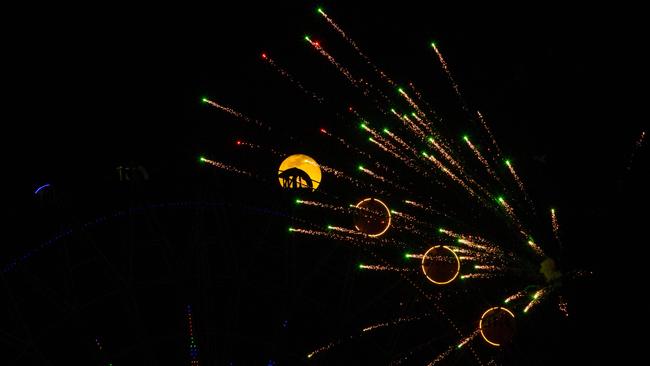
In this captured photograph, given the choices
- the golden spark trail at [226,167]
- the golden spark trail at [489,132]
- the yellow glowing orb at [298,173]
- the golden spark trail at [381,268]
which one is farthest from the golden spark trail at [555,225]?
the golden spark trail at [226,167]

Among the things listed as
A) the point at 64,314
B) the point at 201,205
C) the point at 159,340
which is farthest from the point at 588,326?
the point at 64,314

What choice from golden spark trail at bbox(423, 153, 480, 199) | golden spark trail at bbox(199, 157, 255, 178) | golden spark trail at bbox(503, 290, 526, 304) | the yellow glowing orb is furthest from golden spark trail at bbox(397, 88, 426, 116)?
golden spark trail at bbox(503, 290, 526, 304)

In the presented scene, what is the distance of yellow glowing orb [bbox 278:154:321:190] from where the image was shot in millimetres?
6625

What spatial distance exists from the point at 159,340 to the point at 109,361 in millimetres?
740

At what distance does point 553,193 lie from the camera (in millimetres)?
7523

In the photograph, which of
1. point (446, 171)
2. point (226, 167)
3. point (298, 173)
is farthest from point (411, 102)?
point (226, 167)

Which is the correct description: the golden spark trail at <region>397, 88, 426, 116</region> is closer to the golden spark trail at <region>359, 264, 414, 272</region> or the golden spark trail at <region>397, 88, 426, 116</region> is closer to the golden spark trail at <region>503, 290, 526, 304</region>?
the golden spark trail at <region>359, 264, 414, 272</region>

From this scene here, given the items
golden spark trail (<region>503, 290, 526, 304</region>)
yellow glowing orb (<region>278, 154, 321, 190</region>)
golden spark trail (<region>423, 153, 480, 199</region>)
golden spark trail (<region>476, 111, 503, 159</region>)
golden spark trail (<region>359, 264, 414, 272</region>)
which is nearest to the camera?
yellow glowing orb (<region>278, 154, 321, 190</region>)

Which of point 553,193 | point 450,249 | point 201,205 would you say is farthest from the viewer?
point 201,205

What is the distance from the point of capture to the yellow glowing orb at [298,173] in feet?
21.7

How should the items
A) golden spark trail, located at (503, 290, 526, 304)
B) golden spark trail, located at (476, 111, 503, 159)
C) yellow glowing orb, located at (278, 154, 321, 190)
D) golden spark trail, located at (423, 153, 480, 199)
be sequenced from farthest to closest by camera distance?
golden spark trail, located at (503, 290, 526, 304)
golden spark trail, located at (476, 111, 503, 159)
golden spark trail, located at (423, 153, 480, 199)
yellow glowing orb, located at (278, 154, 321, 190)

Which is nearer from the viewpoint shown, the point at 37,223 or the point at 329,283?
the point at 37,223

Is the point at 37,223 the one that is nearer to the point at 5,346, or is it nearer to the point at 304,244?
the point at 5,346

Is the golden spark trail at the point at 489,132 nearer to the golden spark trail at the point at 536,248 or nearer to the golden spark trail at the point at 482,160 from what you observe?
the golden spark trail at the point at 482,160
